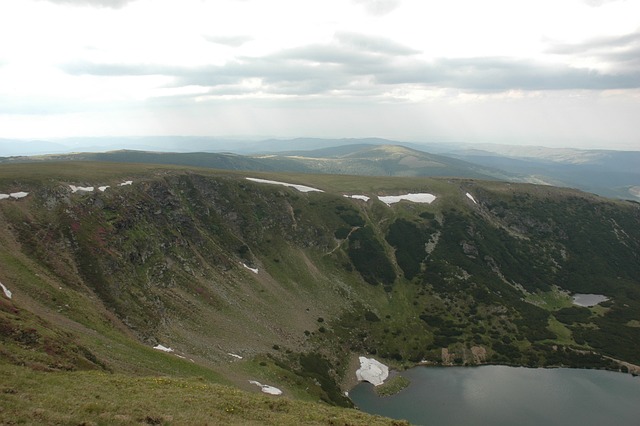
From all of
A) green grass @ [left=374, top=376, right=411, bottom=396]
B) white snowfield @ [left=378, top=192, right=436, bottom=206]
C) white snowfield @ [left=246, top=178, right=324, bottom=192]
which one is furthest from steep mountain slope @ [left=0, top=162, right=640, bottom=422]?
green grass @ [left=374, top=376, right=411, bottom=396]

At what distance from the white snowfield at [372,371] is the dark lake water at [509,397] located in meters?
2.27

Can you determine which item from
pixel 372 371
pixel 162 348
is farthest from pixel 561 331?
pixel 162 348

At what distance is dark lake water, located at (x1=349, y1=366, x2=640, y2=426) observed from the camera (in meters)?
68.8

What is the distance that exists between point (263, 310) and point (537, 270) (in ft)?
358

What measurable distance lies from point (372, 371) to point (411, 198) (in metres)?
96.2

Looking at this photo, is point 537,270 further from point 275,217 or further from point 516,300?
point 275,217

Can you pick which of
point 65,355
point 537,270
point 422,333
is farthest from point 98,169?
point 537,270

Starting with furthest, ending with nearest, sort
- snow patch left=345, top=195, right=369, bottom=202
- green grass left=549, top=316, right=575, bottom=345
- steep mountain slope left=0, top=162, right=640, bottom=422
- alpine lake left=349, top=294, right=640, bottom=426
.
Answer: snow patch left=345, top=195, right=369, bottom=202
green grass left=549, top=316, right=575, bottom=345
alpine lake left=349, top=294, right=640, bottom=426
steep mountain slope left=0, top=162, right=640, bottom=422

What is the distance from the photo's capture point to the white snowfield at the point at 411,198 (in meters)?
161

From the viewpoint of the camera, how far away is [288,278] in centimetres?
10706

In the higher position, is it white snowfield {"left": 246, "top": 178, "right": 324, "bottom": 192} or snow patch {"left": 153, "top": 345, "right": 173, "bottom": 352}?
white snowfield {"left": 246, "top": 178, "right": 324, "bottom": 192}

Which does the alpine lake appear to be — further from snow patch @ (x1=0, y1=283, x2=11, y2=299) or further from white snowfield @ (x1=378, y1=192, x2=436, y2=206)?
white snowfield @ (x1=378, y1=192, x2=436, y2=206)

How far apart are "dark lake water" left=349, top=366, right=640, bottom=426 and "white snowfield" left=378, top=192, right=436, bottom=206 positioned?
82.8 meters

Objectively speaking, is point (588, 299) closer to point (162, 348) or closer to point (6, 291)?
point (162, 348)
